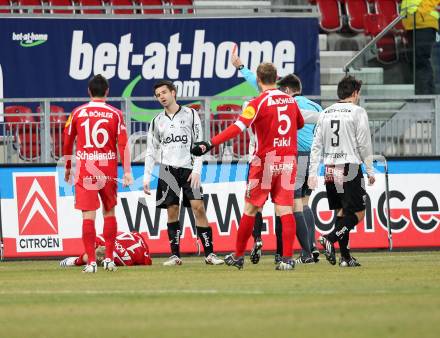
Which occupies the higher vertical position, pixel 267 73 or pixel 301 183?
pixel 267 73

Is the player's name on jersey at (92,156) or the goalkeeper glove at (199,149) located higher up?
the goalkeeper glove at (199,149)

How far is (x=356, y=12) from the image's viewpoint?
27.5m

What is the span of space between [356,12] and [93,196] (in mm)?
14842

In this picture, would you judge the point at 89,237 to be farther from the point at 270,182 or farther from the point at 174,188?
the point at 270,182

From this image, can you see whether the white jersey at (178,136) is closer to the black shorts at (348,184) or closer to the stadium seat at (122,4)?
the black shorts at (348,184)

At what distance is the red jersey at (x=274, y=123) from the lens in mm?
13414

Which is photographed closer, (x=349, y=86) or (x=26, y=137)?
(x=349, y=86)

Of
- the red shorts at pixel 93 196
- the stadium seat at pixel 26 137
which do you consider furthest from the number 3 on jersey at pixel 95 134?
the stadium seat at pixel 26 137

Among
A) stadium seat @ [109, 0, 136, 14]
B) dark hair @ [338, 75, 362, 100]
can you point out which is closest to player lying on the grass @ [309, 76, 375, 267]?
dark hair @ [338, 75, 362, 100]

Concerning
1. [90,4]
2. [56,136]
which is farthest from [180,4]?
[56,136]

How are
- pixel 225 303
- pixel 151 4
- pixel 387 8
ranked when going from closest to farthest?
pixel 225 303, pixel 151 4, pixel 387 8

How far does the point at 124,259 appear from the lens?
15500 millimetres

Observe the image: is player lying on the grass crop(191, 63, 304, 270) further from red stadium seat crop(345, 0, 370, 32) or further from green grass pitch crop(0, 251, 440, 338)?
red stadium seat crop(345, 0, 370, 32)

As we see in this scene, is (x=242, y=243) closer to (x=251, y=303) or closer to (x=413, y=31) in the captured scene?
(x=251, y=303)
